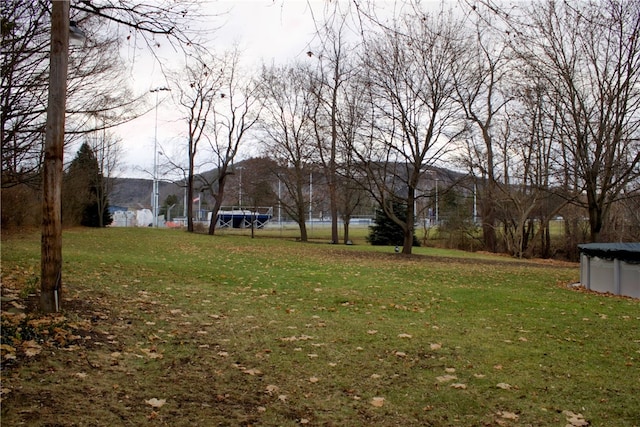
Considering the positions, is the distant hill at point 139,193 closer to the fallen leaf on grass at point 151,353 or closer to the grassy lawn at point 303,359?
the grassy lawn at point 303,359

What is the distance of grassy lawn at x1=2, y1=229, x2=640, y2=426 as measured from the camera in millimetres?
3543

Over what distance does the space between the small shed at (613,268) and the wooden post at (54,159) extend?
10.1 m

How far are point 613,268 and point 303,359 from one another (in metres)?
8.64

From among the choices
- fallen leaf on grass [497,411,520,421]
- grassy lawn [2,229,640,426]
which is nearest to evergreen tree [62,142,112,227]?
grassy lawn [2,229,640,426]

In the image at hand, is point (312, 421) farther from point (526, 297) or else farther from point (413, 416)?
point (526, 297)

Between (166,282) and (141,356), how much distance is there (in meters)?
4.51

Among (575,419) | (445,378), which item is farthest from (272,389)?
(575,419)

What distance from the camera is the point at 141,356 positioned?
4.50 metres

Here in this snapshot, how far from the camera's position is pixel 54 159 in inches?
198

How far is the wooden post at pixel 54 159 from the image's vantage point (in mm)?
5031

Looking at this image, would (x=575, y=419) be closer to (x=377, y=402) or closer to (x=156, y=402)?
(x=377, y=402)

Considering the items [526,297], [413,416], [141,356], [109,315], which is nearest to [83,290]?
[109,315]

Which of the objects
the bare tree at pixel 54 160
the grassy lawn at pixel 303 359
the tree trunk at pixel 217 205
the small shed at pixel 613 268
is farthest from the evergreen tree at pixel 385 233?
the bare tree at pixel 54 160

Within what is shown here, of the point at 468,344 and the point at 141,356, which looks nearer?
the point at 141,356
